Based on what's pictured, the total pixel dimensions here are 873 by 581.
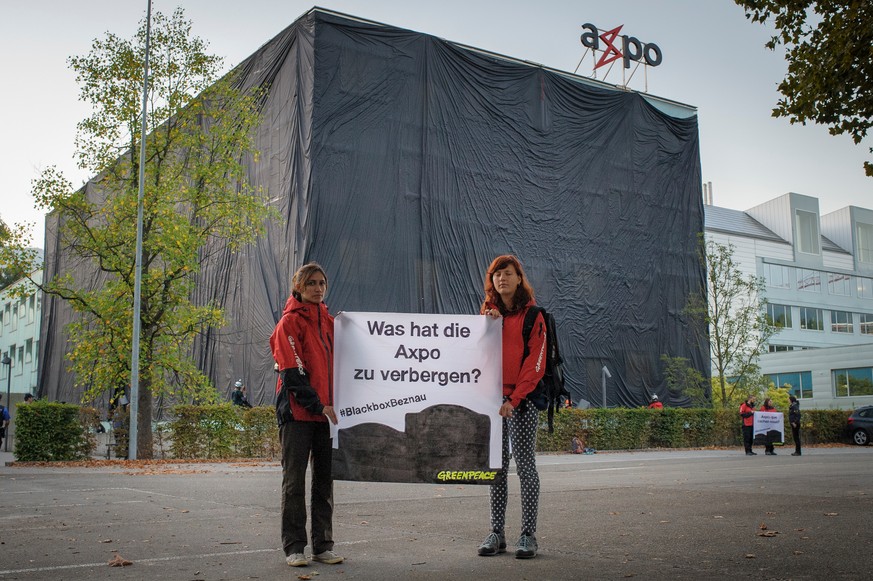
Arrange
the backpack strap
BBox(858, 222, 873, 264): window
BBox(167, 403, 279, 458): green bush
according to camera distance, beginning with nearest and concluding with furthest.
Answer: the backpack strap < BBox(167, 403, 279, 458): green bush < BBox(858, 222, 873, 264): window

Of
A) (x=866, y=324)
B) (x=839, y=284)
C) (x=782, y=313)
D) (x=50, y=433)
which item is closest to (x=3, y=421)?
(x=50, y=433)

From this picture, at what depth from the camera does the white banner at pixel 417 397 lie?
19.8 feet

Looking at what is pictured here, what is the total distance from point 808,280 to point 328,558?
74940 mm

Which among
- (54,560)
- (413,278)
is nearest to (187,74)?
(413,278)

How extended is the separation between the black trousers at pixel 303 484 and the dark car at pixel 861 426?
113ft

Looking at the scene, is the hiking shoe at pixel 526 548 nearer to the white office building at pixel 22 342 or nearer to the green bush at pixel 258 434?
the green bush at pixel 258 434

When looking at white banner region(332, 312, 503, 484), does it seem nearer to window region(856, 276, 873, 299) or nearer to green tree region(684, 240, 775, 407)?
green tree region(684, 240, 775, 407)

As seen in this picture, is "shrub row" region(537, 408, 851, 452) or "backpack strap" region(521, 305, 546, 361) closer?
"backpack strap" region(521, 305, 546, 361)

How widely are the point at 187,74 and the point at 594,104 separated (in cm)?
2309

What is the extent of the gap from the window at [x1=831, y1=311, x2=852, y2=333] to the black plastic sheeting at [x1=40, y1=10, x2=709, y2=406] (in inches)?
1440

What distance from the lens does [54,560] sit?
596 centimetres

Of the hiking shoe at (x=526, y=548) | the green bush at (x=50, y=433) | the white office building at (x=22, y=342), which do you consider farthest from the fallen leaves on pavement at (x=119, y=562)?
the white office building at (x=22, y=342)

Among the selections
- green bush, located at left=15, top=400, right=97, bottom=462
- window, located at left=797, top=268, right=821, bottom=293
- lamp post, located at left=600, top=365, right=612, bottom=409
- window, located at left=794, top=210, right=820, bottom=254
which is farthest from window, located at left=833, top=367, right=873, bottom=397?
green bush, located at left=15, top=400, right=97, bottom=462

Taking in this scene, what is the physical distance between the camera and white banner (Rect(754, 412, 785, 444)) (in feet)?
83.5
